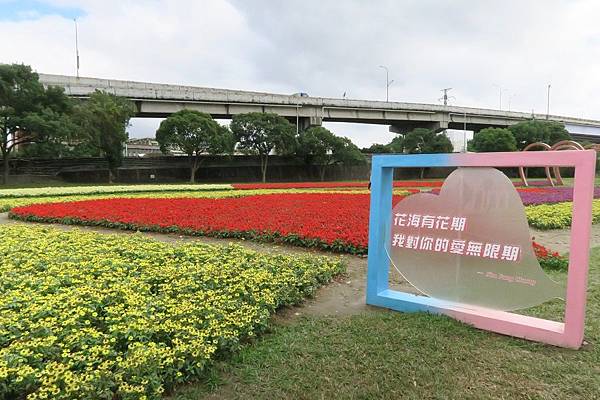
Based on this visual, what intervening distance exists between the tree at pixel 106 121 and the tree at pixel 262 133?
9.28m

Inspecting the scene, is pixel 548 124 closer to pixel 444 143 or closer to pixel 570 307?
pixel 444 143

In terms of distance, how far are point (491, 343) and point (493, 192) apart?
1238 mm

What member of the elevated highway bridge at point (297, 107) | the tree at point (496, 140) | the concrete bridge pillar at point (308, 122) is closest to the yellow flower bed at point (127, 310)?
the elevated highway bridge at point (297, 107)

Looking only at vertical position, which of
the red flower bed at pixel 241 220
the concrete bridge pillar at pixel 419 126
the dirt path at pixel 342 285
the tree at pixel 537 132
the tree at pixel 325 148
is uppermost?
the concrete bridge pillar at pixel 419 126

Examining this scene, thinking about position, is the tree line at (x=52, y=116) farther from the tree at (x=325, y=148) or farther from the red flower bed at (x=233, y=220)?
the red flower bed at (x=233, y=220)

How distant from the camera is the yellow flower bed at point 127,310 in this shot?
7.88 feet

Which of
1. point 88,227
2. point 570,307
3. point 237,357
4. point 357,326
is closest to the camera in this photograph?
point 237,357

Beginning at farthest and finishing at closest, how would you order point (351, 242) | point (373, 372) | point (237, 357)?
point (351, 242) → point (237, 357) → point (373, 372)

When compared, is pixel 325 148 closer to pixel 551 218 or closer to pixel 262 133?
pixel 262 133

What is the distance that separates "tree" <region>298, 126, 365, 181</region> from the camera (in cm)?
4065

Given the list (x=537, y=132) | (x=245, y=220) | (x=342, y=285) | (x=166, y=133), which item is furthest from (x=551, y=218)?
(x=537, y=132)

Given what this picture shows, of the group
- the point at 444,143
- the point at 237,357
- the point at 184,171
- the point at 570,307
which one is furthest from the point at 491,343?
the point at 444,143

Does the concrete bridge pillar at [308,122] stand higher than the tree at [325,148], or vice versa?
the concrete bridge pillar at [308,122]

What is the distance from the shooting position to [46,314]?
313 centimetres
